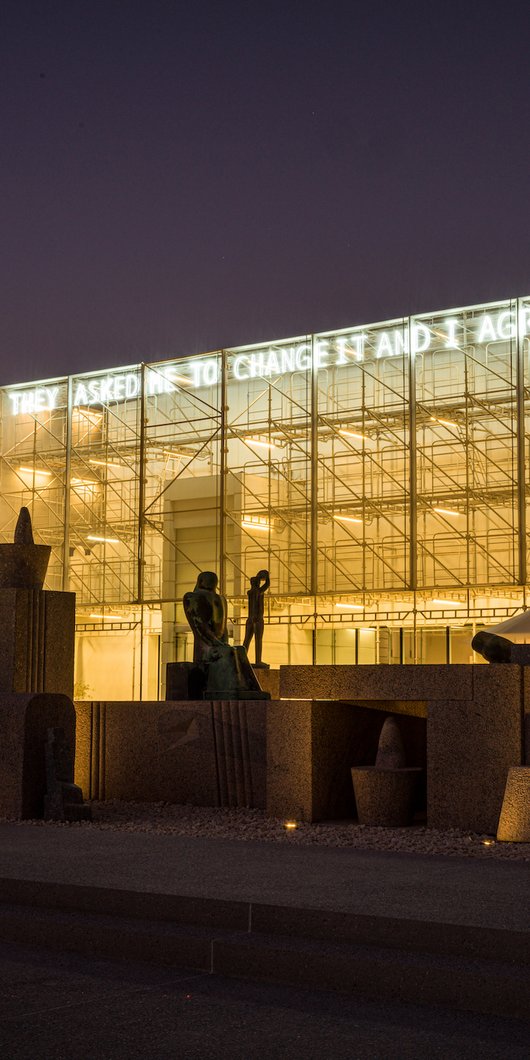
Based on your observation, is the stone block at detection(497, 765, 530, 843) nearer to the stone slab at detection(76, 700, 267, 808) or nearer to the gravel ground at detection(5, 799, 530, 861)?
the gravel ground at detection(5, 799, 530, 861)

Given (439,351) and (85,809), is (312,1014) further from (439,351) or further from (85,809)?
(439,351)

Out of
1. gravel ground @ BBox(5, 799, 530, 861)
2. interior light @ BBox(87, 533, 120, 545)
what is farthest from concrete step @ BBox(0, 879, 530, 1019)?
interior light @ BBox(87, 533, 120, 545)

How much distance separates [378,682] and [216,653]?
2.75 meters

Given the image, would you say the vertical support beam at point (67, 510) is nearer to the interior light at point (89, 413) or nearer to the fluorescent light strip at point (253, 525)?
the interior light at point (89, 413)

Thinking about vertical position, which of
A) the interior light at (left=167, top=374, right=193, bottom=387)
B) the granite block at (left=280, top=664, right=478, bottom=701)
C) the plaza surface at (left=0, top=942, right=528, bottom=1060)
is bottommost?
the plaza surface at (left=0, top=942, right=528, bottom=1060)

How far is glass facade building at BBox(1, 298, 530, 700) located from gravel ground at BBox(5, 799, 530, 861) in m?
17.2

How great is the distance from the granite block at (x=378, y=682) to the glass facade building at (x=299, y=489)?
17.2 m

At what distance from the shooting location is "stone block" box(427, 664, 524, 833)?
8.80 meters

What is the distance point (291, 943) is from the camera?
529 centimetres

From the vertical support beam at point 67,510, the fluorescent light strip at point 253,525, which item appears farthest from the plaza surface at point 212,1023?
the vertical support beam at point 67,510

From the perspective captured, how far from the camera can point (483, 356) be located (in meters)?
30.6

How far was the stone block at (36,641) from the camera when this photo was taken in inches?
431

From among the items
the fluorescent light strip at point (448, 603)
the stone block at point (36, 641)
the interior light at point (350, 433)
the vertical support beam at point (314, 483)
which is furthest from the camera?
the interior light at point (350, 433)

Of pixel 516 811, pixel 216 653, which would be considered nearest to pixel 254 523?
pixel 216 653
